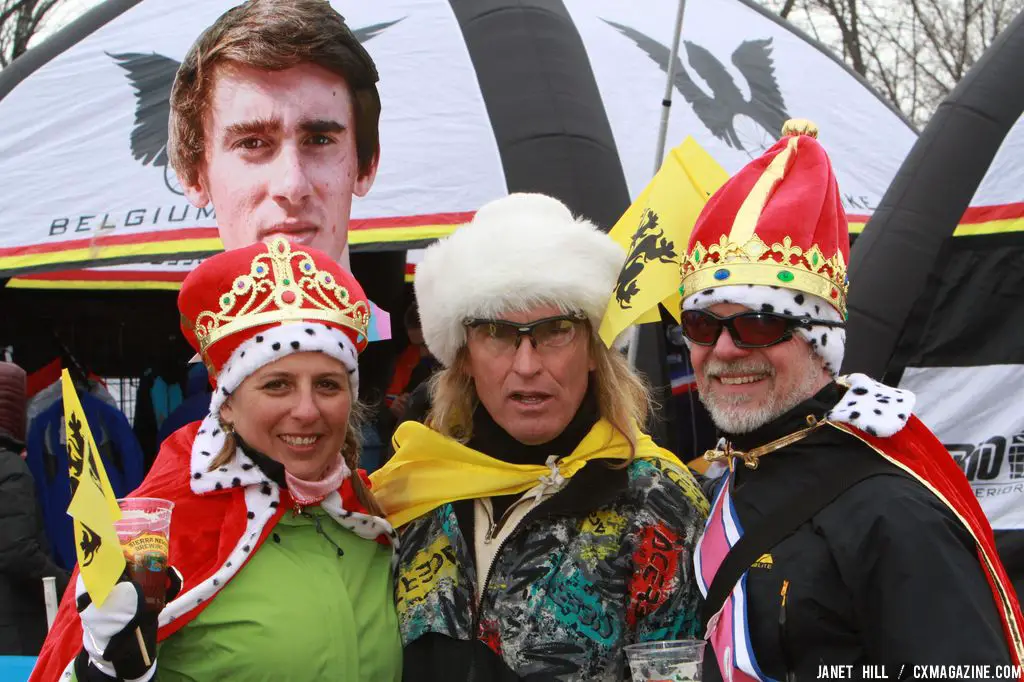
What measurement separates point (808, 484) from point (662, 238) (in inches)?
33.5

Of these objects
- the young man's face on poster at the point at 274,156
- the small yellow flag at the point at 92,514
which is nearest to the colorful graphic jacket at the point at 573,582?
the small yellow flag at the point at 92,514

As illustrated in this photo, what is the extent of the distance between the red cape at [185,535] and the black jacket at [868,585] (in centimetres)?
120

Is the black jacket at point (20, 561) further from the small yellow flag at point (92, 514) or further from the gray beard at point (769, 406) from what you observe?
the gray beard at point (769, 406)

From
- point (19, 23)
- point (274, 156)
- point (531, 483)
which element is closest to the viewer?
point (531, 483)

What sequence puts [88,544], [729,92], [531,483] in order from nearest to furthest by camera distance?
[88,544]
[531,483]
[729,92]

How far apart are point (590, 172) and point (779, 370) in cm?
363

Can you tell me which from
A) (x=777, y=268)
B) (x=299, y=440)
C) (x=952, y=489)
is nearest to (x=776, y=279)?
(x=777, y=268)

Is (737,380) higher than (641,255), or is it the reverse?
(641,255)

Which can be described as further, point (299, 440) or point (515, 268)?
point (515, 268)

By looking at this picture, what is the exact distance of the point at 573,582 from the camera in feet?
8.97

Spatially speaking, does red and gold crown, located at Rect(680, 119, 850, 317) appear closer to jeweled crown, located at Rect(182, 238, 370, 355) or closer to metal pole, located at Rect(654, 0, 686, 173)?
jeweled crown, located at Rect(182, 238, 370, 355)

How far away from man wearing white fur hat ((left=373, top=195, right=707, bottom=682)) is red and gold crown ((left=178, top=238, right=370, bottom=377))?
0.37 meters

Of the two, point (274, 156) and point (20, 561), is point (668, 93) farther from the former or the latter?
point (20, 561)

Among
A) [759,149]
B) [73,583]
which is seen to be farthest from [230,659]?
[759,149]
